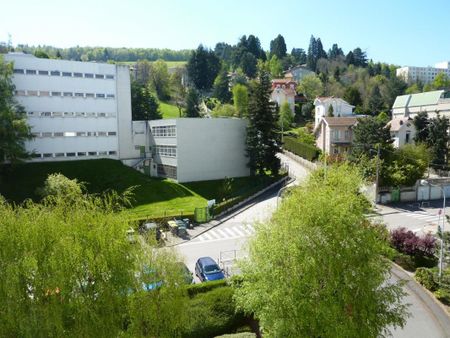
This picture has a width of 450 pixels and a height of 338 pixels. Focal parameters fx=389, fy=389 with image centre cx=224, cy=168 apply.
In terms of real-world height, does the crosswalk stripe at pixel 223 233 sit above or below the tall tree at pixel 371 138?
below

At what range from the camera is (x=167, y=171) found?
48531mm

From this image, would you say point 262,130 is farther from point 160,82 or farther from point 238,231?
point 160,82

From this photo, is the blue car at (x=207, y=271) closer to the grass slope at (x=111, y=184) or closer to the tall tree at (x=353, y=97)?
the grass slope at (x=111, y=184)

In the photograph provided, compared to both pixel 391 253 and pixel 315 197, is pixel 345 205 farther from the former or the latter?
pixel 391 253

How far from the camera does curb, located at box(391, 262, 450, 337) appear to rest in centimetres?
1853

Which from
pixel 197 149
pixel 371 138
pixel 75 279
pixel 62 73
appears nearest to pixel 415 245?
pixel 371 138

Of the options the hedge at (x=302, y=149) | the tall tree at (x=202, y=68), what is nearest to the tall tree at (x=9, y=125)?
the hedge at (x=302, y=149)

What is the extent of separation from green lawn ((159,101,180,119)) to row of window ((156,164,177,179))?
149ft

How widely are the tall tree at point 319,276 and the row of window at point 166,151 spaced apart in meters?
33.2

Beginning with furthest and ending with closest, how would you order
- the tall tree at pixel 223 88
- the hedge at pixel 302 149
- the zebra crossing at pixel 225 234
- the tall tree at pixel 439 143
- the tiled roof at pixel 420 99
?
the tall tree at pixel 223 88, the tiled roof at pixel 420 99, the hedge at pixel 302 149, the tall tree at pixel 439 143, the zebra crossing at pixel 225 234

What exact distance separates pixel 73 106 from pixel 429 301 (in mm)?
44160

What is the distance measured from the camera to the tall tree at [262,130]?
4619 cm

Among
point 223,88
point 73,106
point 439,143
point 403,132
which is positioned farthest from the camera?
point 223,88

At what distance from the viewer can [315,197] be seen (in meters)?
14.7
